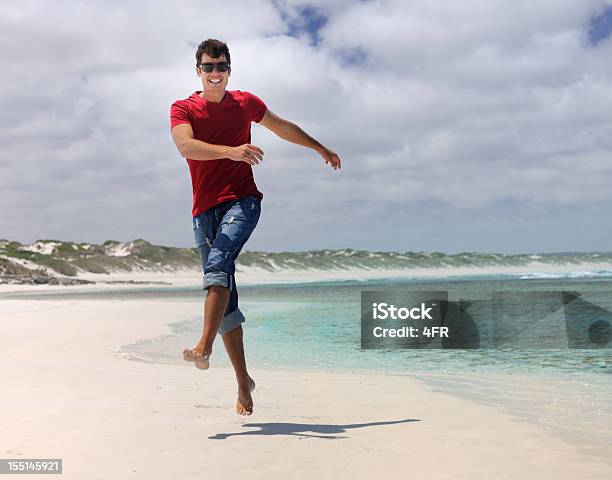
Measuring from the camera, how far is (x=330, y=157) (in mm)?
5539

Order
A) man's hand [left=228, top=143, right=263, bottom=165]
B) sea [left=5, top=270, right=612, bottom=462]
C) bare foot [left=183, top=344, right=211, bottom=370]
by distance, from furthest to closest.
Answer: sea [left=5, top=270, right=612, bottom=462]
bare foot [left=183, top=344, right=211, bottom=370]
man's hand [left=228, top=143, right=263, bottom=165]

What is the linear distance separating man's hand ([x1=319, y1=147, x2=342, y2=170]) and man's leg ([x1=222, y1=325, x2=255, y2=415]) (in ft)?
4.80

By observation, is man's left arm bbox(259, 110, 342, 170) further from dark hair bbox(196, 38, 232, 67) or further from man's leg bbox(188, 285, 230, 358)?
man's leg bbox(188, 285, 230, 358)

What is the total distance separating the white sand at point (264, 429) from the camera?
3.94 meters

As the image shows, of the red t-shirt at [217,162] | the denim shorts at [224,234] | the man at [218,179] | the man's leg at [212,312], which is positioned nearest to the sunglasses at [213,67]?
the man at [218,179]

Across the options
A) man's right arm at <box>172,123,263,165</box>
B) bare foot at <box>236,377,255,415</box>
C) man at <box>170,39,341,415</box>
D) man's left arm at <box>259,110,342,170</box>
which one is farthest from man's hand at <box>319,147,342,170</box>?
bare foot at <box>236,377,255,415</box>

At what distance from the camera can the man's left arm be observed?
5.49m

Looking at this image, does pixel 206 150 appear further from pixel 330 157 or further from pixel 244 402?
pixel 244 402

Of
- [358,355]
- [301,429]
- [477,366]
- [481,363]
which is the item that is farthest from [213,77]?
[358,355]

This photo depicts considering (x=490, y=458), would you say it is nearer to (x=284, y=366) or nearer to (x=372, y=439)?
(x=372, y=439)

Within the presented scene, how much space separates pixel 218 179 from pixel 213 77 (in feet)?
2.34

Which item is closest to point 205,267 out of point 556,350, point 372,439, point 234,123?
point 234,123

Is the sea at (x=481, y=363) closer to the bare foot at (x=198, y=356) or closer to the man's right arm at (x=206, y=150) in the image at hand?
the bare foot at (x=198, y=356)

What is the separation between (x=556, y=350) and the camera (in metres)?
11.9
